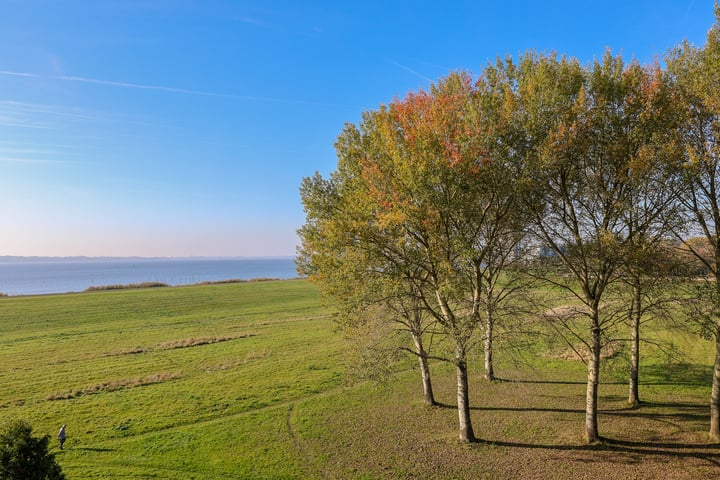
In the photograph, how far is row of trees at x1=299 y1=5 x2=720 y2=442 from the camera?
13664 millimetres

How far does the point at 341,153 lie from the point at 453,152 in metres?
7.21

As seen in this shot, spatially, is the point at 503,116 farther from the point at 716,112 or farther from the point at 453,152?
the point at 716,112

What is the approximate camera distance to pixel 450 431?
1777cm

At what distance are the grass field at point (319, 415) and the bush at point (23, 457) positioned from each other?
16.6 ft

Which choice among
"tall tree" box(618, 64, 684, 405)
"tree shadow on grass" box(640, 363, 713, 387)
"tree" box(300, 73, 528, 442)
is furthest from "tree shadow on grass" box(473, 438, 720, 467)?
"tree shadow on grass" box(640, 363, 713, 387)

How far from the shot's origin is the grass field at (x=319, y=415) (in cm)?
1488

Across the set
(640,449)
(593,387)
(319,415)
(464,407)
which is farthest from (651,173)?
(319,415)

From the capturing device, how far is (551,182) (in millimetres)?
15648

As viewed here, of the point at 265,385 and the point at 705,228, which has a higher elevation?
the point at 705,228

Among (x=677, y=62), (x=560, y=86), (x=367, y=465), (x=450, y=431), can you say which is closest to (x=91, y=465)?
(x=367, y=465)

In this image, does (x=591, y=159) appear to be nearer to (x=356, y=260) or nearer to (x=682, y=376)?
(x=356, y=260)

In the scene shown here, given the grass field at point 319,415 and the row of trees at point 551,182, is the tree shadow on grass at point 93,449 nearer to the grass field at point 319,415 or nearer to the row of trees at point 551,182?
the grass field at point 319,415

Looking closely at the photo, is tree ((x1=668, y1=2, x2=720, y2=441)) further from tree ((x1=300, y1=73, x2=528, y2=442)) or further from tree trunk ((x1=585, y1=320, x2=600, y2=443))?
tree ((x1=300, y1=73, x2=528, y2=442))

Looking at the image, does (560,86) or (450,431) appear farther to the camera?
(450,431)
